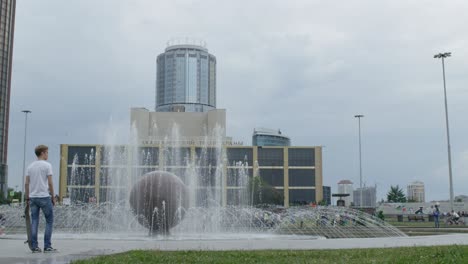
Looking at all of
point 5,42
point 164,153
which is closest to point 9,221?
point 164,153

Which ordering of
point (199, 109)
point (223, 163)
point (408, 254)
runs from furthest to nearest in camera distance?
point (199, 109) < point (223, 163) < point (408, 254)

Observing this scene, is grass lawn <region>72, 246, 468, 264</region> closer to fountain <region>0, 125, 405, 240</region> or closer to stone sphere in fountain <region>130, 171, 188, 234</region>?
stone sphere in fountain <region>130, 171, 188, 234</region>

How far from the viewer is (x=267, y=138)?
141 meters

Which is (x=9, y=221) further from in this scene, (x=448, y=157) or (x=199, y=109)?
(x=199, y=109)

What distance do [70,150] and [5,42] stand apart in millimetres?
25973

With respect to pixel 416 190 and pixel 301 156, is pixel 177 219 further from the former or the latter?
pixel 416 190

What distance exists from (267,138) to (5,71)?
68308 millimetres

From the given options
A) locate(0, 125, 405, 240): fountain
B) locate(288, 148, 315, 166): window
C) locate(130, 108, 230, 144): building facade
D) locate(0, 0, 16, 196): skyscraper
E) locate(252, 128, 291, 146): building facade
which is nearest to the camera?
locate(0, 125, 405, 240): fountain

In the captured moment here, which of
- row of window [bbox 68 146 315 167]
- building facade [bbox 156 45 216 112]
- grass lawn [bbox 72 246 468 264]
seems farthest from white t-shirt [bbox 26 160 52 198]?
building facade [bbox 156 45 216 112]

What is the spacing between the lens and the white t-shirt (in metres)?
8.28

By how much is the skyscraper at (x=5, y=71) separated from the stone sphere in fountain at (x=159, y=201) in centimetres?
8439

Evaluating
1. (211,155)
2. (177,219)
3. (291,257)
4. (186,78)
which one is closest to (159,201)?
(177,219)

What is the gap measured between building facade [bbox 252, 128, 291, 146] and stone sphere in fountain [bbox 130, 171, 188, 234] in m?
122

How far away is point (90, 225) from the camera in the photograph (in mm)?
24719
